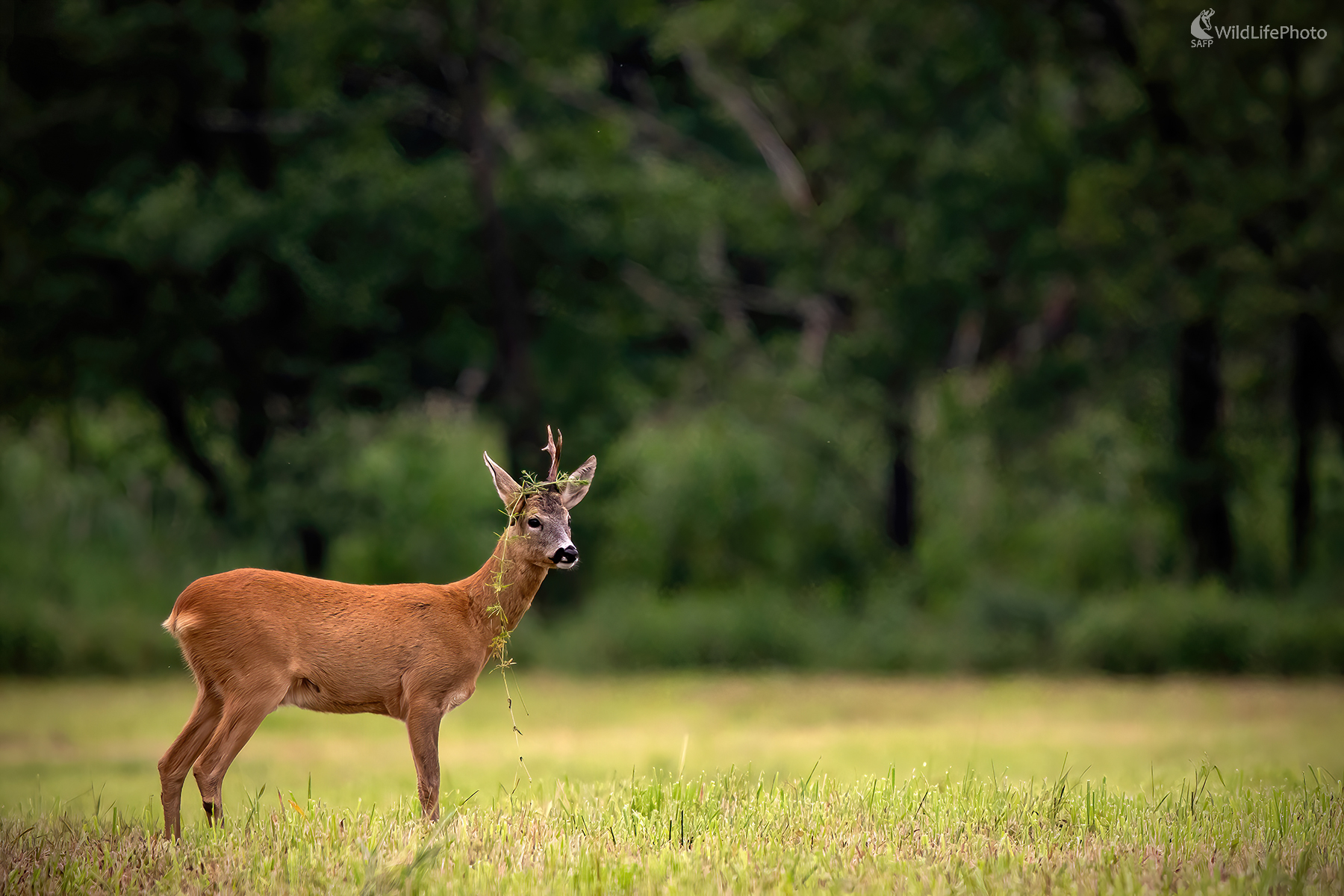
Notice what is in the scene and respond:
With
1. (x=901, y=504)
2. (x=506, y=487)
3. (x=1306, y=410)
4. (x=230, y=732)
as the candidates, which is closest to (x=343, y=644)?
(x=230, y=732)

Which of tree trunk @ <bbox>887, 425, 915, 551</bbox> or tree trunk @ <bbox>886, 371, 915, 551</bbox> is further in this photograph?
tree trunk @ <bbox>887, 425, 915, 551</bbox>

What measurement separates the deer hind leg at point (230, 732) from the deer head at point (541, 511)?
1.21 meters

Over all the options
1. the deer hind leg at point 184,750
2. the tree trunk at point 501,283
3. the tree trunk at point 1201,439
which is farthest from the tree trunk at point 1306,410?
the deer hind leg at point 184,750

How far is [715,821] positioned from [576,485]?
163 cm

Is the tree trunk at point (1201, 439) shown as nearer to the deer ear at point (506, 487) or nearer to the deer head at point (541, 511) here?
the deer head at point (541, 511)

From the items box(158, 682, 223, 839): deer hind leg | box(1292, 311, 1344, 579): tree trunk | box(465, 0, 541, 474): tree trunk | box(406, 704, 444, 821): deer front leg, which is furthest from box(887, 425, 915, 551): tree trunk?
box(158, 682, 223, 839): deer hind leg

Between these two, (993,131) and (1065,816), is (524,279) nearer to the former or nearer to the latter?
(993,131)

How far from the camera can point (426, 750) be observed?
6.36m

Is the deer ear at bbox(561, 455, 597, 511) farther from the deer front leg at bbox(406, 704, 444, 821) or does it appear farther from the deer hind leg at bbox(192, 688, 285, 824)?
the deer hind leg at bbox(192, 688, 285, 824)

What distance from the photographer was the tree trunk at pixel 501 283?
771 inches

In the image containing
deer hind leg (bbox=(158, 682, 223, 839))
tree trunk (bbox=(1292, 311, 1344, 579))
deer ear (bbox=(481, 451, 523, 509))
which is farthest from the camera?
tree trunk (bbox=(1292, 311, 1344, 579))

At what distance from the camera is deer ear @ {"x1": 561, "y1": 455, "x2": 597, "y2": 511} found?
6.45m

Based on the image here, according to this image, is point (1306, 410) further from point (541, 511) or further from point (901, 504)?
point (541, 511)

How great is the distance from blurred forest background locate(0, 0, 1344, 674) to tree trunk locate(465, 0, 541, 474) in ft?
0.17
